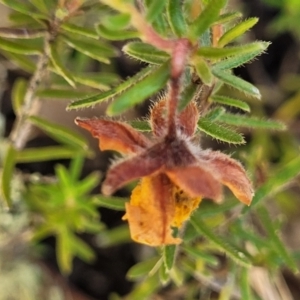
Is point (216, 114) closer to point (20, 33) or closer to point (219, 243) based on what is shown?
point (219, 243)

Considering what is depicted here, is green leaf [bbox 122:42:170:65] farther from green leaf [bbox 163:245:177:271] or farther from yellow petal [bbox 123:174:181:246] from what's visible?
green leaf [bbox 163:245:177:271]

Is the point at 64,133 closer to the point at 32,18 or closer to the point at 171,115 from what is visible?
the point at 32,18

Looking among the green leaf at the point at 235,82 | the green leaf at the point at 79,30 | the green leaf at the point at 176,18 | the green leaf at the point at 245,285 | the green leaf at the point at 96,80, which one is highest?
the green leaf at the point at 176,18

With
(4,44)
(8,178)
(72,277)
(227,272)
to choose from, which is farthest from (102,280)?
(4,44)

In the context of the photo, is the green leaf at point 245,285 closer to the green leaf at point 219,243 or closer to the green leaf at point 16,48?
the green leaf at point 219,243

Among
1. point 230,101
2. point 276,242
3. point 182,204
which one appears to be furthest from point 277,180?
point 182,204

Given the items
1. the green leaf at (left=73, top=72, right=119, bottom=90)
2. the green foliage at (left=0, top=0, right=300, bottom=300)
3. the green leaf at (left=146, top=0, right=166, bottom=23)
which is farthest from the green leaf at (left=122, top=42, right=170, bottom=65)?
the green leaf at (left=73, top=72, right=119, bottom=90)

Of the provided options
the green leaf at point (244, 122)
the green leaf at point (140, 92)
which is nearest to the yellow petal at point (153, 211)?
the green leaf at point (140, 92)
